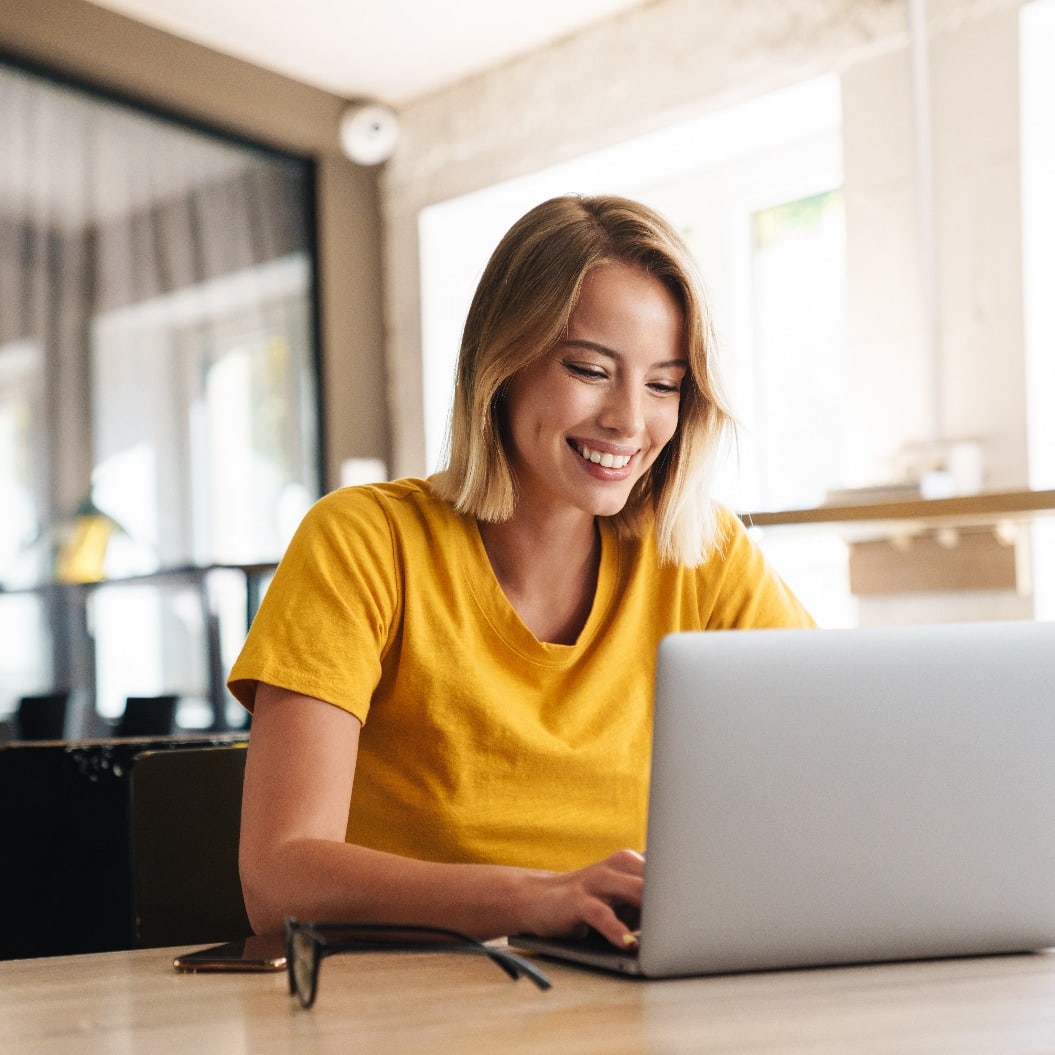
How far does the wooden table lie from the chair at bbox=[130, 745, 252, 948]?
364 mm

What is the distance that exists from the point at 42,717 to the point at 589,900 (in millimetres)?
2492

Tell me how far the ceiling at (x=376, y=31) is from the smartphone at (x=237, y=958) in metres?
4.09

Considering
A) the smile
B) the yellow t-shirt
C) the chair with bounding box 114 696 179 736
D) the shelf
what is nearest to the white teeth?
the smile

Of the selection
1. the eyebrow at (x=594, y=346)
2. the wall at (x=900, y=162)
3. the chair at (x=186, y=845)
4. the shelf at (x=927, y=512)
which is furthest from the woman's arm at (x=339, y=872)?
the wall at (x=900, y=162)

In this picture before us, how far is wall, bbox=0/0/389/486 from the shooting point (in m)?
4.50

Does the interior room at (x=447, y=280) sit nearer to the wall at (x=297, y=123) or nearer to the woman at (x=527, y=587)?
the wall at (x=297, y=123)

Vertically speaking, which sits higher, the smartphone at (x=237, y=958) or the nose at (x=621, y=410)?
the nose at (x=621, y=410)

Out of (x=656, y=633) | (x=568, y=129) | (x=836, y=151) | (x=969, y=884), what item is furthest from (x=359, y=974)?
(x=568, y=129)

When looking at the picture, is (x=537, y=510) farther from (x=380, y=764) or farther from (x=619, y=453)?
(x=380, y=764)

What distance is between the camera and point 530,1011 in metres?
0.75

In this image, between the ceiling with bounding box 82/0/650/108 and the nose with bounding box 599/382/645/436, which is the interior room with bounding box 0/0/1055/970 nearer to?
the ceiling with bounding box 82/0/650/108

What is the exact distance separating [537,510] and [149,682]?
3.50 metres

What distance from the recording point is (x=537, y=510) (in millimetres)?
1441

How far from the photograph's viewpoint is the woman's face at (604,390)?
135cm
